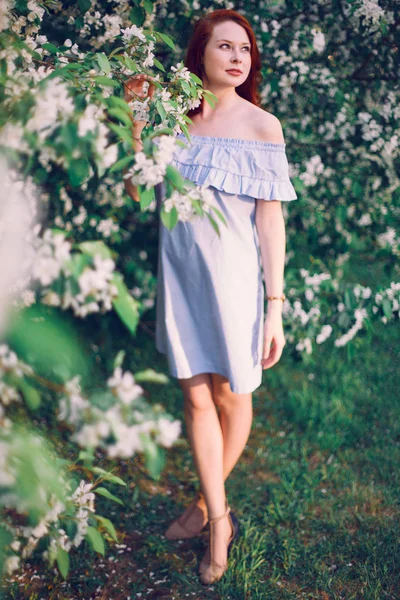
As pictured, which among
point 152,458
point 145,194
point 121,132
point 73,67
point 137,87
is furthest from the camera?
point 137,87

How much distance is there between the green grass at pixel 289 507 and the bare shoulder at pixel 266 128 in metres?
1.27

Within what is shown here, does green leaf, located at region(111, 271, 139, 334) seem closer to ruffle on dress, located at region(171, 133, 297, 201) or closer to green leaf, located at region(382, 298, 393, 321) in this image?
ruffle on dress, located at region(171, 133, 297, 201)

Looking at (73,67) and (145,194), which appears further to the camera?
(73,67)

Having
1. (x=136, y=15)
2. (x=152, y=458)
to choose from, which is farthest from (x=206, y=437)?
(x=136, y=15)

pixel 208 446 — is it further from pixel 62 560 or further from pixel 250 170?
pixel 250 170

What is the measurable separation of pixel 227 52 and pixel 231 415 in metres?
1.45

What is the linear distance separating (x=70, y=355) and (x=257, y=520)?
1882mm

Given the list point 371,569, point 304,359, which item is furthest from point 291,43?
point 371,569

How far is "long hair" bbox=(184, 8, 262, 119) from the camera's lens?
6.48ft

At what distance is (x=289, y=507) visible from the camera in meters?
2.57

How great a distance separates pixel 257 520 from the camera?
256 cm

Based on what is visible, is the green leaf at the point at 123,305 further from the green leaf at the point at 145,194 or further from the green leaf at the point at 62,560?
the green leaf at the point at 62,560

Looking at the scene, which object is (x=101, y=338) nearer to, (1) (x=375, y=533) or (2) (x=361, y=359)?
(2) (x=361, y=359)

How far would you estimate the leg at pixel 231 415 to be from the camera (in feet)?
7.39
